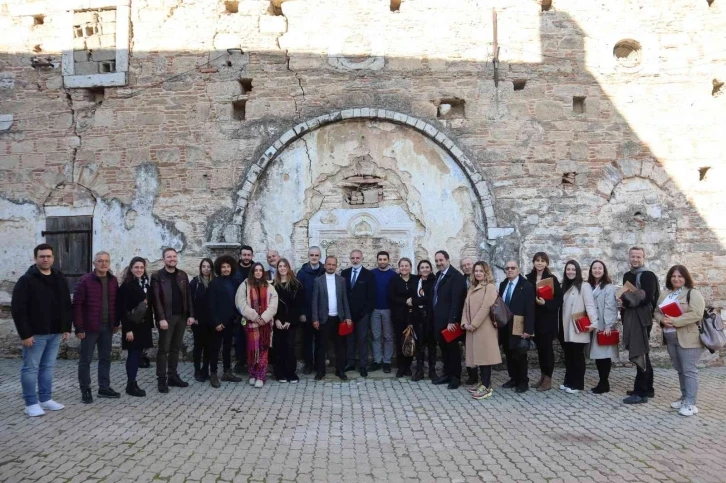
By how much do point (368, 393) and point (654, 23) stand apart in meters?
7.13

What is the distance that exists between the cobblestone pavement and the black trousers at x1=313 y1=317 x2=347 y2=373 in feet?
1.59

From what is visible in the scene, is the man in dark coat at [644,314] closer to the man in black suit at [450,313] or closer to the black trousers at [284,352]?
the man in black suit at [450,313]

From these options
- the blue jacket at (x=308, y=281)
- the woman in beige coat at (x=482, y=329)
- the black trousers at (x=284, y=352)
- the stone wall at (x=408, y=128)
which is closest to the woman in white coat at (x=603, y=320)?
the woman in beige coat at (x=482, y=329)

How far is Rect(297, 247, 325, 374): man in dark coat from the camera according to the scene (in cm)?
712

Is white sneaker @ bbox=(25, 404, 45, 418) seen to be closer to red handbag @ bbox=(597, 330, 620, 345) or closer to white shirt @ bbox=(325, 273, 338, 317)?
white shirt @ bbox=(325, 273, 338, 317)

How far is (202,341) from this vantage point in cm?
682

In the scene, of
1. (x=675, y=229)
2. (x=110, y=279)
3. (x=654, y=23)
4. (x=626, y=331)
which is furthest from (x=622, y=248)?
(x=110, y=279)

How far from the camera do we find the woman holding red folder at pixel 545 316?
6441 millimetres

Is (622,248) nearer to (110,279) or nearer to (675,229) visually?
(675,229)

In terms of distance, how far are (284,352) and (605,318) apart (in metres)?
3.89

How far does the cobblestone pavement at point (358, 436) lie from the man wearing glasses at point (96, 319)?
307 mm

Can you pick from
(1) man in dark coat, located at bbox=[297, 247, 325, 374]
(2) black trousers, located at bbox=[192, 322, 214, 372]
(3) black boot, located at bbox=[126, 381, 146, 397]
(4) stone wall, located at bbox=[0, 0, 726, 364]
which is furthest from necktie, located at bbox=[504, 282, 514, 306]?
(3) black boot, located at bbox=[126, 381, 146, 397]

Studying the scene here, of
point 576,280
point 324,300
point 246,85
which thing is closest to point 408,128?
point 246,85

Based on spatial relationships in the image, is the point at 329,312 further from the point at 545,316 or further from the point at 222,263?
the point at 545,316
